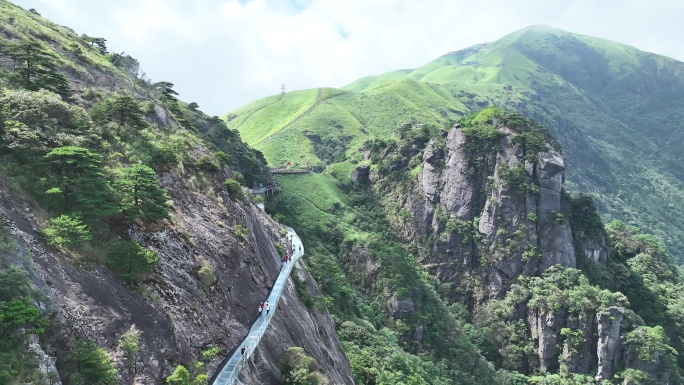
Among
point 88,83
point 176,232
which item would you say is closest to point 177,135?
point 88,83

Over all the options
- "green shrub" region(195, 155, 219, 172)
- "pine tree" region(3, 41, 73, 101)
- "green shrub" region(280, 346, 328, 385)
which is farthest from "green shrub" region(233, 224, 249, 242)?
"pine tree" region(3, 41, 73, 101)

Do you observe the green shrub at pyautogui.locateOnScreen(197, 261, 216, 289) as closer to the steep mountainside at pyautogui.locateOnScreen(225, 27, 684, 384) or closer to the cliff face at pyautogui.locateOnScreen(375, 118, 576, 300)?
the steep mountainside at pyautogui.locateOnScreen(225, 27, 684, 384)

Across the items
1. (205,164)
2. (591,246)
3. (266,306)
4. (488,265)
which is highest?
(205,164)

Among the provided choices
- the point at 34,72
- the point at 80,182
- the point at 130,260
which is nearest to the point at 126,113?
the point at 34,72

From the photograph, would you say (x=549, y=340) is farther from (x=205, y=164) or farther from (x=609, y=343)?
(x=205, y=164)

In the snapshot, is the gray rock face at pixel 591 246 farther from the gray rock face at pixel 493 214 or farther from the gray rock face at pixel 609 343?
the gray rock face at pixel 609 343

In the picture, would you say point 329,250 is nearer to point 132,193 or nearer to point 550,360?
point 550,360
